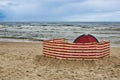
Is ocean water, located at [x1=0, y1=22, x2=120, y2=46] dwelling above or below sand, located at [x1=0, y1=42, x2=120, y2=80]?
below

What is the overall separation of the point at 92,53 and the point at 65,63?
4.41 ft

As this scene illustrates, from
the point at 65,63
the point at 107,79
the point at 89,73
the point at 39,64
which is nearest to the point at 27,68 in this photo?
the point at 39,64

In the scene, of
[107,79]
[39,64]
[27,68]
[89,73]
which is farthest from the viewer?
[39,64]

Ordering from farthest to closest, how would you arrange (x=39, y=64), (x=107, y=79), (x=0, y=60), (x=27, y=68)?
(x=0, y=60) → (x=39, y=64) → (x=27, y=68) → (x=107, y=79)

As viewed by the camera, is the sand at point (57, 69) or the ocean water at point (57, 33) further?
the ocean water at point (57, 33)

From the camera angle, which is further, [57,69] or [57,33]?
[57,33]

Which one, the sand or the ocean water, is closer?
the sand

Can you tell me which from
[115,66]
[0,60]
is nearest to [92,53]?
[115,66]

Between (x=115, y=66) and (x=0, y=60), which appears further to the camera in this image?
(x=0, y=60)

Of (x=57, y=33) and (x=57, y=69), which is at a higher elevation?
(x=57, y=69)

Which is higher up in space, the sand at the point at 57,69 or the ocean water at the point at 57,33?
the sand at the point at 57,69

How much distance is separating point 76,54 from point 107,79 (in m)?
2.73

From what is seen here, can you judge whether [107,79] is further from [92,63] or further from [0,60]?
[0,60]

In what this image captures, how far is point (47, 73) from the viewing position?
1038cm
